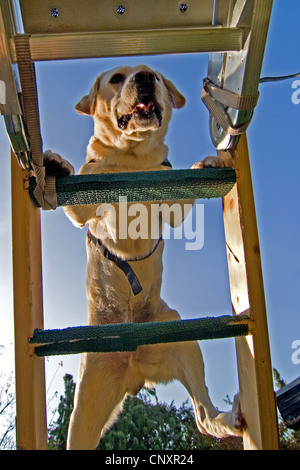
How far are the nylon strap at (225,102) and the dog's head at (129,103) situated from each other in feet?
3.98

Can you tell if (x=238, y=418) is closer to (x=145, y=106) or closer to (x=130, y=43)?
(x=130, y=43)

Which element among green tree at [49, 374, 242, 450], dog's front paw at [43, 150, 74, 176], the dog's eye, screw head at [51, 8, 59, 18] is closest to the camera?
screw head at [51, 8, 59, 18]

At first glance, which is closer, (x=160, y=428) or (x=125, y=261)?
(x=125, y=261)

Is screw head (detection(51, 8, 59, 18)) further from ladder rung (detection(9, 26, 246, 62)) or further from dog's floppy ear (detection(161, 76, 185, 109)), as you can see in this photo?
dog's floppy ear (detection(161, 76, 185, 109))

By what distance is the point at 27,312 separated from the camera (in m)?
2.00

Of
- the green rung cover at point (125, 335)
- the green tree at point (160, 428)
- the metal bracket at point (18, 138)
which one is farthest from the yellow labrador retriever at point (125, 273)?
the green tree at point (160, 428)

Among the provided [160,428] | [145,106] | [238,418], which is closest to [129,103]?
[145,106]

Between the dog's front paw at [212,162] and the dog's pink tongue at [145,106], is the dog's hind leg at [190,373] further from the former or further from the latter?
the dog's pink tongue at [145,106]

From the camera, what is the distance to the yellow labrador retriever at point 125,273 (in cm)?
298

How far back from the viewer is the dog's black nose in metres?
3.62

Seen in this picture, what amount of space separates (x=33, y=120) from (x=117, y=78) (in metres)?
2.15

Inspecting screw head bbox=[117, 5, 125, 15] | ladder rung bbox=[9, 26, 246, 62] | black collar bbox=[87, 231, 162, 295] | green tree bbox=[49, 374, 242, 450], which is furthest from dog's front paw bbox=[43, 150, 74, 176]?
green tree bbox=[49, 374, 242, 450]
